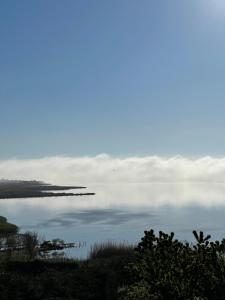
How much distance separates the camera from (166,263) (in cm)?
880

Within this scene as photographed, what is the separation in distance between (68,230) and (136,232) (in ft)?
37.1

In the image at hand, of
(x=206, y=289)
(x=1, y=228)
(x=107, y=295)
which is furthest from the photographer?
(x=1, y=228)

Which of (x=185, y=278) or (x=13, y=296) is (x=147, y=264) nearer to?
(x=185, y=278)

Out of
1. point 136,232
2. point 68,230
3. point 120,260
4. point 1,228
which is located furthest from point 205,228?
point 120,260

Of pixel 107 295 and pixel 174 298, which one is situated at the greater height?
pixel 174 298

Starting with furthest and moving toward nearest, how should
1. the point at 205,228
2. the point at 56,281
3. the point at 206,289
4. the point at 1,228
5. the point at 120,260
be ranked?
the point at 205,228, the point at 1,228, the point at 120,260, the point at 56,281, the point at 206,289

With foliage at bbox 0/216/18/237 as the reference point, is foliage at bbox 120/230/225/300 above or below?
above

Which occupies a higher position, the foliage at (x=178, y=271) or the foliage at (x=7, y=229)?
the foliage at (x=178, y=271)

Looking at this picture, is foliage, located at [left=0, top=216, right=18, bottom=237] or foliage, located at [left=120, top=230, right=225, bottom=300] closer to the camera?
foliage, located at [left=120, top=230, right=225, bottom=300]

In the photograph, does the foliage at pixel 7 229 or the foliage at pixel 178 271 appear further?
the foliage at pixel 7 229

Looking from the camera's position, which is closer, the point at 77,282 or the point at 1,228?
the point at 77,282

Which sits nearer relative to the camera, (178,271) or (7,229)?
(178,271)

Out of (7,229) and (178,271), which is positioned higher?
(178,271)

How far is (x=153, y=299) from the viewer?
8.80 meters
